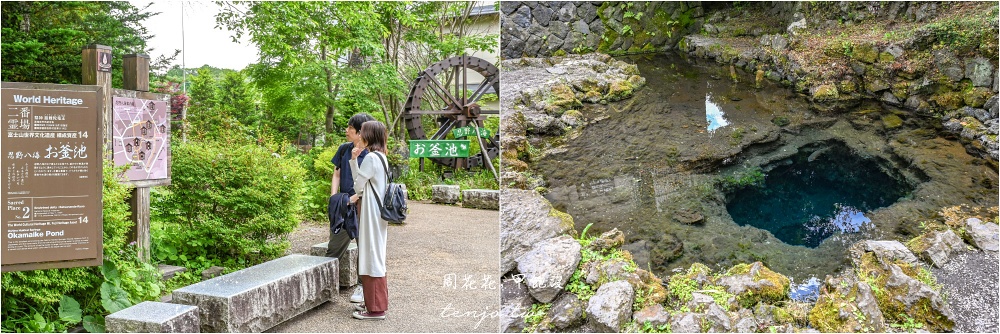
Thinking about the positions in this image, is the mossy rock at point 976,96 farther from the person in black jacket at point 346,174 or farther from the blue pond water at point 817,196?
the person in black jacket at point 346,174

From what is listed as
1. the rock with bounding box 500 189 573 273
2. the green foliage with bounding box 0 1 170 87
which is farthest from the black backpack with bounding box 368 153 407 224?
the green foliage with bounding box 0 1 170 87

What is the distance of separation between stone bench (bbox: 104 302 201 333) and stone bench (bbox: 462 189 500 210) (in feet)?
18.0

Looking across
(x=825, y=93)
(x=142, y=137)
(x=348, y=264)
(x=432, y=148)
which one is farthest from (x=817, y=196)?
(x=432, y=148)

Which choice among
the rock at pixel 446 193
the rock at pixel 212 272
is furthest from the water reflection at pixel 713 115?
the rock at pixel 446 193

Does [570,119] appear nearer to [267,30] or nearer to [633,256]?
[633,256]

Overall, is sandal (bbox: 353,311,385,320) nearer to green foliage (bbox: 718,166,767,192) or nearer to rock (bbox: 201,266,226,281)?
rock (bbox: 201,266,226,281)

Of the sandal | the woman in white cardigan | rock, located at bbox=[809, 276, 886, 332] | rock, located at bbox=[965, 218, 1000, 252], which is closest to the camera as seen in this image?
rock, located at bbox=[809, 276, 886, 332]

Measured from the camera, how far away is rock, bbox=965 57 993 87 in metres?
3.41

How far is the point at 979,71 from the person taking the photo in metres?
3.45

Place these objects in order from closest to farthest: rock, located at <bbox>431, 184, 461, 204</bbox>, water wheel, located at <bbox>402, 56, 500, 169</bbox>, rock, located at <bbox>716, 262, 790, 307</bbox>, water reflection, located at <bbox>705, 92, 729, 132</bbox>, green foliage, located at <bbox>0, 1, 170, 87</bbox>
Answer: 1. rock, located at <bbox>716, 262, 790, 307</bbox>
2. water reflection, located at <bbox>705, 92, 729, 132</bbox>
3. rock, located at <bbox>431, 184, 461, 204</bbox>
4. green foliage, located at <bbox>0, 1, 170, 87</bbox>
5. water wheel, located at <bbox>402, 56, 500, 169</bbox>

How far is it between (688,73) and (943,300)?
1926 millimetres

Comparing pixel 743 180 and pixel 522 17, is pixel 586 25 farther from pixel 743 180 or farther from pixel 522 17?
pixel 743 180

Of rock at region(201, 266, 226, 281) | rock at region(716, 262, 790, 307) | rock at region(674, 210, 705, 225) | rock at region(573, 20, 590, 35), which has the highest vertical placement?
rock at region(573, 20, 590, 35)

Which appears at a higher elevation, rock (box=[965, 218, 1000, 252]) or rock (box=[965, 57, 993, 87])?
rock (box=[965, 57, 993, 87])
